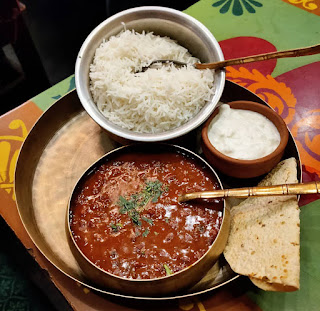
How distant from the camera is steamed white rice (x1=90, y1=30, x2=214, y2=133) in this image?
1836 mm

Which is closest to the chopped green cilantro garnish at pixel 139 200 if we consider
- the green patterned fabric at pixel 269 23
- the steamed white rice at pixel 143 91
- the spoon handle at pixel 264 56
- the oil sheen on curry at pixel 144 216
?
the oil sheen on curry at pixel 144 216

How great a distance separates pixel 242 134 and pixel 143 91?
553 millimetres

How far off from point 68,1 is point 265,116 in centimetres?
308

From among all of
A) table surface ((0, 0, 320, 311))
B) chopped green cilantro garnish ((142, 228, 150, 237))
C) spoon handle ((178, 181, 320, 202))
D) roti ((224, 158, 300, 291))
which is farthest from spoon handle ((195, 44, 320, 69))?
chopped green cilantro garnish ((142, 228, 150, 237))

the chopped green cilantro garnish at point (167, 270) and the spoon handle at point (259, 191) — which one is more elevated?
the spoon handle at point (259, 191)

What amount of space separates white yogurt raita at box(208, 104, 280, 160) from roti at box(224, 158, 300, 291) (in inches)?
5.6

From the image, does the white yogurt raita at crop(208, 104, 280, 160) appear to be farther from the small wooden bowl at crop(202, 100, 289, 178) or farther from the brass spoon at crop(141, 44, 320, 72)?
the brass spoon at crop(141, 44, 320, 72)

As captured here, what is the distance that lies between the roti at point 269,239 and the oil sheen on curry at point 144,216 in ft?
0.37

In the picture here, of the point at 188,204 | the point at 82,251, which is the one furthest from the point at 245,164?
the point at 82,251

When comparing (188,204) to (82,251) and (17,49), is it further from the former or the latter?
(17,49)

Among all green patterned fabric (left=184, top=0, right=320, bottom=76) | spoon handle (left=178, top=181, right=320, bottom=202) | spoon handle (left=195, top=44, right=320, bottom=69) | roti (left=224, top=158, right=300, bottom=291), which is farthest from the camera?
green patterned fabric (left=184, top=0, right=320, bottom=76)

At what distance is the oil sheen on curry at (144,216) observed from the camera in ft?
4.69

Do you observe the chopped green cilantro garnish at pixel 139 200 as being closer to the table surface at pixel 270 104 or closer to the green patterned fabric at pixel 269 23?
the table surface at pixel 270 104

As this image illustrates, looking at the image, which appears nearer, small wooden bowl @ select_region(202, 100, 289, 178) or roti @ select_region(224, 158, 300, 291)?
roti @ select_region(224, 158, 300, 291)
